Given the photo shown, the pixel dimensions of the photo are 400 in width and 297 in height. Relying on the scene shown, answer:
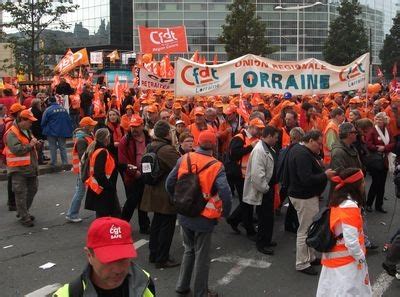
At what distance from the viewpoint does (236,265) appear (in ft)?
19.8

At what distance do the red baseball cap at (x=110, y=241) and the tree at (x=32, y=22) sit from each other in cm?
1615

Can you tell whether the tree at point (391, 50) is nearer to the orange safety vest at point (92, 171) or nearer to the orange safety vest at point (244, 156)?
the orange safety vest at point (244, 156)

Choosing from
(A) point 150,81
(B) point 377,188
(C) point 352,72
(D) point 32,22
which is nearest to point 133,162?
(B) point 377,188

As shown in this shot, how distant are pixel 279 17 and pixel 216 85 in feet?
219

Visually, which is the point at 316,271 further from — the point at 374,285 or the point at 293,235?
the point at 293,235

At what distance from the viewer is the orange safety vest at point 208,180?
489 cm

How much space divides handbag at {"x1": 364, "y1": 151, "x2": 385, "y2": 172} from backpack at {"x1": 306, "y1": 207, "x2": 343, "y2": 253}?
3.97 meters

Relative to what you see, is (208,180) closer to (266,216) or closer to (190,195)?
(190,195)

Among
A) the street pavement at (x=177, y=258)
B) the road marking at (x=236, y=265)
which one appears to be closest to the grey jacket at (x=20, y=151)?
the street pavement at (x=177, y=258)

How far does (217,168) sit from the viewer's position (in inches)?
194

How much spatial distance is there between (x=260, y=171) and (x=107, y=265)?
388 cm

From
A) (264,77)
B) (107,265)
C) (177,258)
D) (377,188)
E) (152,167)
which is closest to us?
(107,265)

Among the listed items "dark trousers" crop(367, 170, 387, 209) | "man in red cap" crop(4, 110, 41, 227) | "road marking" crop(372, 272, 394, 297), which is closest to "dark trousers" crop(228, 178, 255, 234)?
"road marking" crop(372, 272, 394, 297)

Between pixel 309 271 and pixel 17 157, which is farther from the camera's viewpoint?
pixel 17 157
